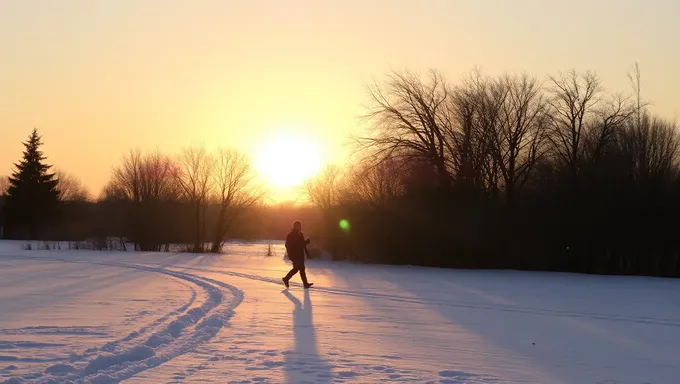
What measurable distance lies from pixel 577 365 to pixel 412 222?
21384 millimetres

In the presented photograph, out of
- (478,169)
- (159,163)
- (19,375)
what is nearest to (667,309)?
(19,375)

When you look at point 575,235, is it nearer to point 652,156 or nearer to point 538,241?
point 538,241

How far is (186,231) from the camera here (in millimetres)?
52031

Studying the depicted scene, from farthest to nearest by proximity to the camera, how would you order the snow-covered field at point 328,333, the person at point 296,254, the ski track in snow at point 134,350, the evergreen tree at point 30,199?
the evergreen tree at point 30,199 < the person at point 296,254 < the snow-covered field at point 328,333 < the ski track in snow at point 134,350

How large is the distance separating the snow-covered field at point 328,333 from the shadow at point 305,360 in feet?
0.07

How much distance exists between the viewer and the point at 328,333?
925 centimetres

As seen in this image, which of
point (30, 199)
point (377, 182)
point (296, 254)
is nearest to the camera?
point (296, 254)

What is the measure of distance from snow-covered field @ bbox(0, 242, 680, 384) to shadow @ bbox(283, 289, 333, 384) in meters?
0.02

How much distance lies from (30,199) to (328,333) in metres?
61.2

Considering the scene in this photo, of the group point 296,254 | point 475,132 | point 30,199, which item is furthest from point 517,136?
point 30,199

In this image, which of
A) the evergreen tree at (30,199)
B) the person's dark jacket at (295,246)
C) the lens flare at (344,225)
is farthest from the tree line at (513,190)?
the evergreen tree at (30,199)

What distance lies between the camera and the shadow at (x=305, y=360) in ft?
20.8

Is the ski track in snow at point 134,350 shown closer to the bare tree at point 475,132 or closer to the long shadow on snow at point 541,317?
the long shadow on snow at point 541,317

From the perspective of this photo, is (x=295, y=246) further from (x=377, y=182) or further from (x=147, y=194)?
(x=147, y=194)
